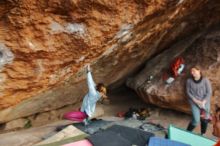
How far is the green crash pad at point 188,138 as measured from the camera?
598 centimetres

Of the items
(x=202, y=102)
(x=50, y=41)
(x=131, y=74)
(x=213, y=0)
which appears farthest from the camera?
(x=131, y=74)

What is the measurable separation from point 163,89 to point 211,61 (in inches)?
46.2

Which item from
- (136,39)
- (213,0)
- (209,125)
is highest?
(213,0)

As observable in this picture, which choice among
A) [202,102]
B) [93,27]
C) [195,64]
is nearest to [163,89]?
[195,64]

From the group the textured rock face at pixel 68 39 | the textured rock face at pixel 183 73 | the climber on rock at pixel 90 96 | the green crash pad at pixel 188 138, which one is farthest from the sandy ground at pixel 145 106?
the climber on rock at pixel 90 96

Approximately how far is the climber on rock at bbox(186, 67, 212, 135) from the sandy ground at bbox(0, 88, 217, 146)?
0.40 meters

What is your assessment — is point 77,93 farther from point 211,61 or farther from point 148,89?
point 211,61

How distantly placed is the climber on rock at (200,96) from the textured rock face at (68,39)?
1.23 m

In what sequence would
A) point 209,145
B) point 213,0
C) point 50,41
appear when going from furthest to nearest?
point 213,0, point 209,145, point 50,41

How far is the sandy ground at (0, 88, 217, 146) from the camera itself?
258 inches

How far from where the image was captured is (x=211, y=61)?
25.6 ft

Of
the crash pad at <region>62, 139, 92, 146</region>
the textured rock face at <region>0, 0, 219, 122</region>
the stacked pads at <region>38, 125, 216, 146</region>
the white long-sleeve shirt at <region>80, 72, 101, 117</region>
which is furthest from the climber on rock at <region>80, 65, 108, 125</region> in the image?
the crash pad at <region>62, 139, 92, 146</region>

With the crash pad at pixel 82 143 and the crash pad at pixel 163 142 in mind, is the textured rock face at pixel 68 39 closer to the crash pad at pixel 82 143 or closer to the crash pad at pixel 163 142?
the crash pad at pixel 82 143

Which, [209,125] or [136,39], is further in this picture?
[209,125]
